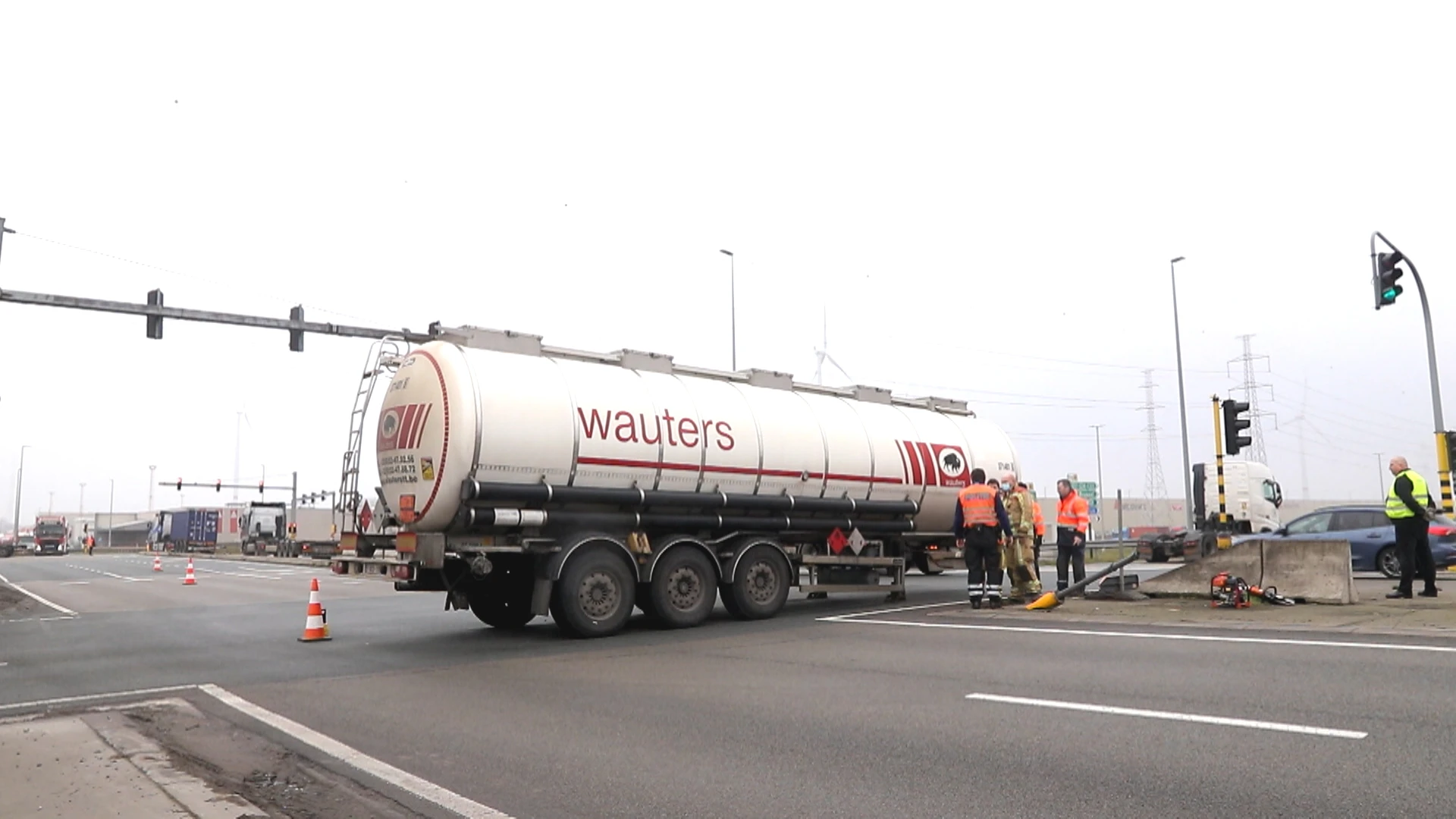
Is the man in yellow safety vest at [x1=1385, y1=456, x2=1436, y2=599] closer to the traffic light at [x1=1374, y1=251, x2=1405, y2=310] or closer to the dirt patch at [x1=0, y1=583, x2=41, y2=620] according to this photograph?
the traffic light at [x1=1374, y1=251, x2=1405, y2=310]

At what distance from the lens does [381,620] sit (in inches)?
569

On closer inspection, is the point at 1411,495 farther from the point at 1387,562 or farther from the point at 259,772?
the point at 259,772

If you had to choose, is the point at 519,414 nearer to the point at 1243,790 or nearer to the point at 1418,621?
the point at 1243,790

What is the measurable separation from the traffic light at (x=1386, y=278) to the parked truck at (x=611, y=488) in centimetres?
1053

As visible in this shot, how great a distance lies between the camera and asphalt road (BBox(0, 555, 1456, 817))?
4.76 meters

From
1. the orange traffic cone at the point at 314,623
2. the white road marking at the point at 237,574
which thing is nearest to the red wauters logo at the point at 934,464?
the orange traffic cone at the point at 314,623

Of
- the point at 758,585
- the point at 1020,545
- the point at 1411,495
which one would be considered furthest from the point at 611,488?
the point at 1411,495

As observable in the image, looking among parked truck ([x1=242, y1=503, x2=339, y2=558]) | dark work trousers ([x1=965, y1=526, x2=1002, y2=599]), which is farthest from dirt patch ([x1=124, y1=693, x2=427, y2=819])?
parked truck ([x1=242, y1=503, x2=339, y2=558])

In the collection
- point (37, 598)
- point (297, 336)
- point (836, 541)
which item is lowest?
point (37, 598)

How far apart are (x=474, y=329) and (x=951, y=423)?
8526 millimetres

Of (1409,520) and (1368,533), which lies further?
(1368,533)

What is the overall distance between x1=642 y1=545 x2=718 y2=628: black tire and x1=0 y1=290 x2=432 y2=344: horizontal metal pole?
30.4ft

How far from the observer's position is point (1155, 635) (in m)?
9.73

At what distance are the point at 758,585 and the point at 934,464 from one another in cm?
414
